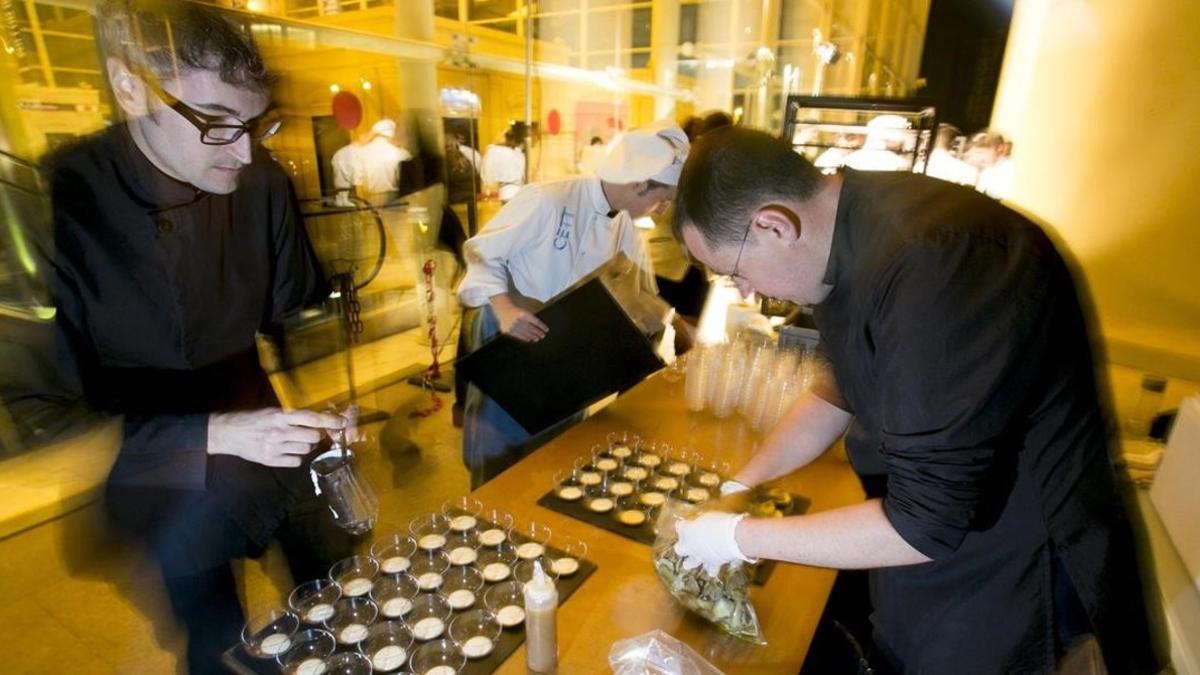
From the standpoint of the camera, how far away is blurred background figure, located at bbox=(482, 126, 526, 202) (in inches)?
193

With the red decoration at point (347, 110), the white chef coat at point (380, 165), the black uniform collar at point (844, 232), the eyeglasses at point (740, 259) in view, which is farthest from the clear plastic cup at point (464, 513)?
the white chef coat at point (380, 165)

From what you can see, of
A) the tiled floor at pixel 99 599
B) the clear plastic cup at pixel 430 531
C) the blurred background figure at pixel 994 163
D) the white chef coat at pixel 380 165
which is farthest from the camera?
the blurred background figure at pixel 994 163

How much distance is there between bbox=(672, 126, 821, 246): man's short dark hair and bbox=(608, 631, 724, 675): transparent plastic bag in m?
0.69

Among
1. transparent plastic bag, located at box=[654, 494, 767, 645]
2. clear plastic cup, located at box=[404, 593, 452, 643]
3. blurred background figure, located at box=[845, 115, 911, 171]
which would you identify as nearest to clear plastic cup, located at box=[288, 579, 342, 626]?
clear plastic cup, located at box=[404, 593, 452, 643]

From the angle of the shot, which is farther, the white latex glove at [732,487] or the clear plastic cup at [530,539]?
the white latex glove at [732,487]

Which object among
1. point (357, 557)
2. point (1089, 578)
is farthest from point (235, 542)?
point (1089, 578)

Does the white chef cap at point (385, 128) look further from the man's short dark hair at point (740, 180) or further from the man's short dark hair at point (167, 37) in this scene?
the man's short dark hair at point (740, 180)

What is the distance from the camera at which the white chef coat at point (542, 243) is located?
2.07 m

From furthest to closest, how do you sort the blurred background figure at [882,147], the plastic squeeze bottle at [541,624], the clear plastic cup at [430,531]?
the blurred background figure at [882,147] < the clear plastic cup at [430,531] < the plastic squeeze bottle at [541,624]

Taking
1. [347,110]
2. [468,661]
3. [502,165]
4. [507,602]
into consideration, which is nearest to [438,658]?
[468,661]

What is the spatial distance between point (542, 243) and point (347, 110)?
2.42 m

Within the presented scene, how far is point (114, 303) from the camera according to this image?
3.72 ft

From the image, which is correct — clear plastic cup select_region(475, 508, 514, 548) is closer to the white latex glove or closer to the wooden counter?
the wooden counter

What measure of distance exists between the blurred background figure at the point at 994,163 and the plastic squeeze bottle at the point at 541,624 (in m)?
5.18
